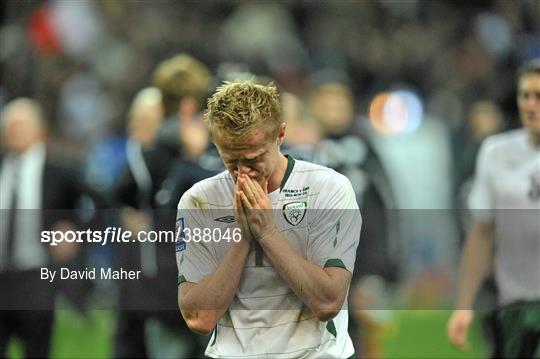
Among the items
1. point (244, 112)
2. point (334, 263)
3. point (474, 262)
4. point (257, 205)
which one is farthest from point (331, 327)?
point (474, 262)

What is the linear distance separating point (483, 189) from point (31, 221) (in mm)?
1508

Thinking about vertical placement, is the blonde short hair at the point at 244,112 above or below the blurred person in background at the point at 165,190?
above

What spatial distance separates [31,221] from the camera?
14.0ft

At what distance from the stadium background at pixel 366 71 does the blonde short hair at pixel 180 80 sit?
0.04 m

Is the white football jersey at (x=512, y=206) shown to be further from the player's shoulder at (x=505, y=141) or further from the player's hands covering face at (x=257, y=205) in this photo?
the player's hands covering face at (x=257, y=205)

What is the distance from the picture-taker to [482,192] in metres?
4.39

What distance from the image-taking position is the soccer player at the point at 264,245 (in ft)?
11.1

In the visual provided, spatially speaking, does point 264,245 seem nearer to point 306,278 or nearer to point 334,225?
point 306,278

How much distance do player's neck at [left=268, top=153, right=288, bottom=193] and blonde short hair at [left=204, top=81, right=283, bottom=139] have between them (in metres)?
0.17

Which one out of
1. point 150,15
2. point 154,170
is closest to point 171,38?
point 150,15

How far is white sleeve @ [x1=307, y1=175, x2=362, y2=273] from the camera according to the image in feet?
11.7

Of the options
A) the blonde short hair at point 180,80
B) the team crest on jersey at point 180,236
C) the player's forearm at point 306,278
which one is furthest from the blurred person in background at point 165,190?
the player's forearm at point 306,278

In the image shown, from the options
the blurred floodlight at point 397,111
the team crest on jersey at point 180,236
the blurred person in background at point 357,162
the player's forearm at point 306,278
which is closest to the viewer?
the player's forearm at point 306,278

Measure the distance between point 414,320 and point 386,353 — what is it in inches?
16.8
